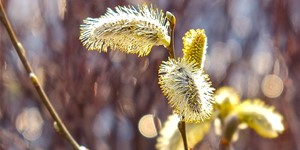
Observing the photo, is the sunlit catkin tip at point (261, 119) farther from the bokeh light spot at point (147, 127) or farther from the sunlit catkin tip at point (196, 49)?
the bokeh light spot at point (147, 127)

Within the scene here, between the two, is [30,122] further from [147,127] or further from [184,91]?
[184,91]

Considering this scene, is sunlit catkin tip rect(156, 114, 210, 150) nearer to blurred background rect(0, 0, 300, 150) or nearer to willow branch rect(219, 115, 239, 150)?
willow branch rect(219, 115, 239, 150)

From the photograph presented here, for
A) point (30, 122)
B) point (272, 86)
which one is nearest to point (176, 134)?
point (30, 122)

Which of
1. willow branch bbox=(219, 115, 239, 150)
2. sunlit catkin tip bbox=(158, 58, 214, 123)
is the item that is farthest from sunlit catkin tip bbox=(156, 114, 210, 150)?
sunlit catkin tip bbox=(158, 58, 214, 123)

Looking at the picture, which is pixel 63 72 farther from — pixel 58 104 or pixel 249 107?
pixel 249 107

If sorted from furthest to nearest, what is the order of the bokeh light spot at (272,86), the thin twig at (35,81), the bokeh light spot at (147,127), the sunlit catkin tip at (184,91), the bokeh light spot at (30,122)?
the bokeh light spot at (272,86)
the bokeh light spot at (30,122)
the bokeh light spot at (147,127)
the thin twig at (35,81)
the sunlit catkin tip at (184,91)

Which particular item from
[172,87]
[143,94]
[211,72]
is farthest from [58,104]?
[172,87]

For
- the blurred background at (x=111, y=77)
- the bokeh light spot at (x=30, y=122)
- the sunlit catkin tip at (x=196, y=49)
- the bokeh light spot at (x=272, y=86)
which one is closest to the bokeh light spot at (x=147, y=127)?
the blurred background at (x=111, y=77)
